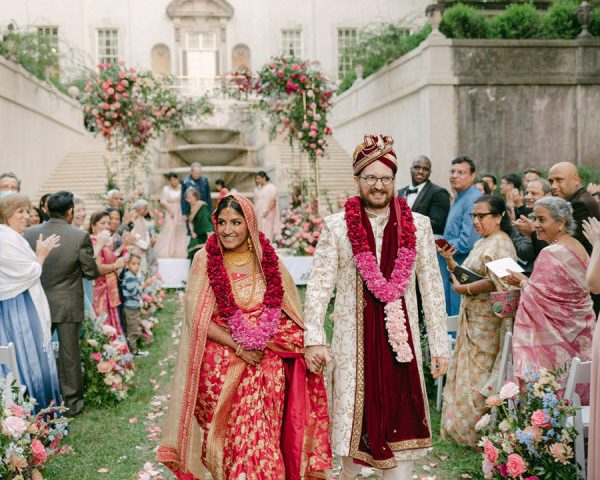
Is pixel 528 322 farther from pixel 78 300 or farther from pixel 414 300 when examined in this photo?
pixel 78 300

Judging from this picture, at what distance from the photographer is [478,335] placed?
18.1 ft

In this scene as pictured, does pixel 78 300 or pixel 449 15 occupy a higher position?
pixel 449 15

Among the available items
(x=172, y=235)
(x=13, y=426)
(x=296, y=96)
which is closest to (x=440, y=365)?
(x=13, y=426)

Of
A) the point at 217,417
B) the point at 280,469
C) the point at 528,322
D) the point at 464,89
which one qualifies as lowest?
the point at 280,469

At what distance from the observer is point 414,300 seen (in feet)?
13.6

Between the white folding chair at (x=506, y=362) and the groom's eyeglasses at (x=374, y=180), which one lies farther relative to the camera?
the white folding chair at (x=506, y=362)

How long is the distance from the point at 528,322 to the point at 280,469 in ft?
6.14

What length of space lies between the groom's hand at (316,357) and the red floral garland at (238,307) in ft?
0.90

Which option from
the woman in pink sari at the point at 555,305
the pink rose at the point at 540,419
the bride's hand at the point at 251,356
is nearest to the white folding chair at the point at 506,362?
the woman in pink sari at the point at 555,305

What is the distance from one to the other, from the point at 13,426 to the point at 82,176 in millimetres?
16860

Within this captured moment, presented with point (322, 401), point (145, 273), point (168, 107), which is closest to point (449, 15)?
point (168, 107)

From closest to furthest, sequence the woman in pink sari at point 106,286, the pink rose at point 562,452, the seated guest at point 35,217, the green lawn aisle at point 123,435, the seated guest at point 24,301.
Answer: the pink rose at point 562,452
the green lawn aisle at point 123,435
the seated guest at point 24,301
the woman in pink sari at point 106,286
the seated guest at point 35,217

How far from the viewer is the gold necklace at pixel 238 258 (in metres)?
4.41

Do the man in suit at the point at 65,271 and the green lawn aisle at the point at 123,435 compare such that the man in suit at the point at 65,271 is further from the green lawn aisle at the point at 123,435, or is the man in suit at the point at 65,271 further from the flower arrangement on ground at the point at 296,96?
the flower arrangement on ground at the point at 296,96
